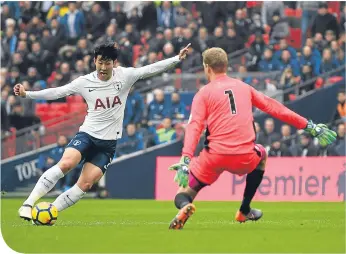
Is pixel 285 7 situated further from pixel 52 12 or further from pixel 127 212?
pixel 127 212

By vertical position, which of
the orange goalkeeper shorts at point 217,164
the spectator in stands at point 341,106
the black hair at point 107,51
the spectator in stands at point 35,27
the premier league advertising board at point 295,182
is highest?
the black hair at point 107,51

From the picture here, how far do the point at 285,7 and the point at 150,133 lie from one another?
623cm

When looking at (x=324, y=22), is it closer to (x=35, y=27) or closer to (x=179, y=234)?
(x=35, y=27)

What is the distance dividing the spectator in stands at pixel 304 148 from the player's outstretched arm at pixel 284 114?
10705 mm

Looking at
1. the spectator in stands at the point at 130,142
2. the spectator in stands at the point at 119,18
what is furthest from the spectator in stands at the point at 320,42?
the spectator in stands at the point at 119,18

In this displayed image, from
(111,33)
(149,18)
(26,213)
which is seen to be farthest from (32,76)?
(26,213)

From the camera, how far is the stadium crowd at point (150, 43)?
83.5 feet

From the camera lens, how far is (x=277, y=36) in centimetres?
2766

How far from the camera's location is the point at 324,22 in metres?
27.0

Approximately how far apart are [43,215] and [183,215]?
85.7 inches

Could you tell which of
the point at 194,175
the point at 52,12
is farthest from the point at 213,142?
the point at 52,12

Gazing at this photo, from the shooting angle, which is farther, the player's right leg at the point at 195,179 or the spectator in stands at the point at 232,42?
the spectator in stands at the point at 232,42

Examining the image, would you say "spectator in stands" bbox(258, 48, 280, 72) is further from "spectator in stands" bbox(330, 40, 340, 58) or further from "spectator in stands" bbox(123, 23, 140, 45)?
"spectator in stands" bbox(123, 23, 140, 45)

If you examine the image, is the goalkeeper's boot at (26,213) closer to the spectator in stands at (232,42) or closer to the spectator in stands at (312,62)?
the spectator in stands at (312,62)
